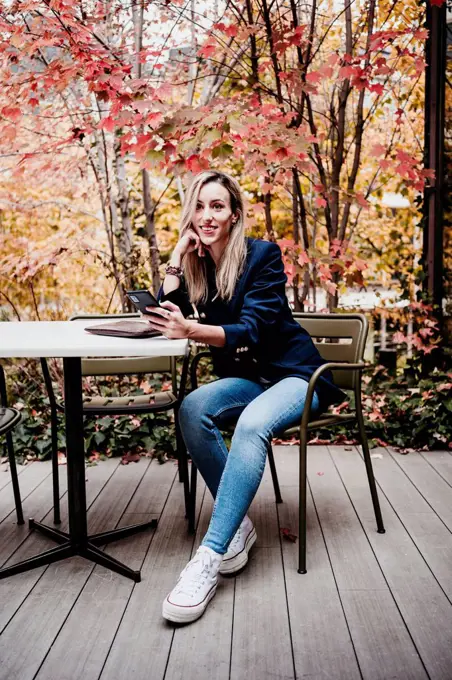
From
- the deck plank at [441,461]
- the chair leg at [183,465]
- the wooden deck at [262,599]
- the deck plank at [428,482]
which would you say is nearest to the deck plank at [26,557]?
the wooden deck at [262,599]

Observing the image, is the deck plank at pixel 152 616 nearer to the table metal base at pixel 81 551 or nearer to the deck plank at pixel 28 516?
the table metal base at pixel 81 551

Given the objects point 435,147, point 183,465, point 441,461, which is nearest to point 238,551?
point 183,465

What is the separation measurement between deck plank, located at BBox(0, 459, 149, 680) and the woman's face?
116cm

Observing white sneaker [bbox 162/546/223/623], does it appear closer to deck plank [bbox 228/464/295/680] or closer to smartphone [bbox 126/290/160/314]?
deck plank [bbox 228/464/295/680]

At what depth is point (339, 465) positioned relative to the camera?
3.30 meters

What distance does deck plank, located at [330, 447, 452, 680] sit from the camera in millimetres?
1735

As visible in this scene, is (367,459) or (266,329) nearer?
(266,329)

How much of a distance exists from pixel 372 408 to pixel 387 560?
168cm

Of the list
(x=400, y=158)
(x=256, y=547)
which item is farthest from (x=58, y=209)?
(x=256, y=547)

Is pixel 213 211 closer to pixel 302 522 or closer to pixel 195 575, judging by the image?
pixel 302 522

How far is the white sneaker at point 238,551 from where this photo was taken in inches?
84.4

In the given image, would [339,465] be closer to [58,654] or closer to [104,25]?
[58,654]

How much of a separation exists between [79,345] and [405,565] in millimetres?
1242

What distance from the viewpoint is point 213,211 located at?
2.39 m
